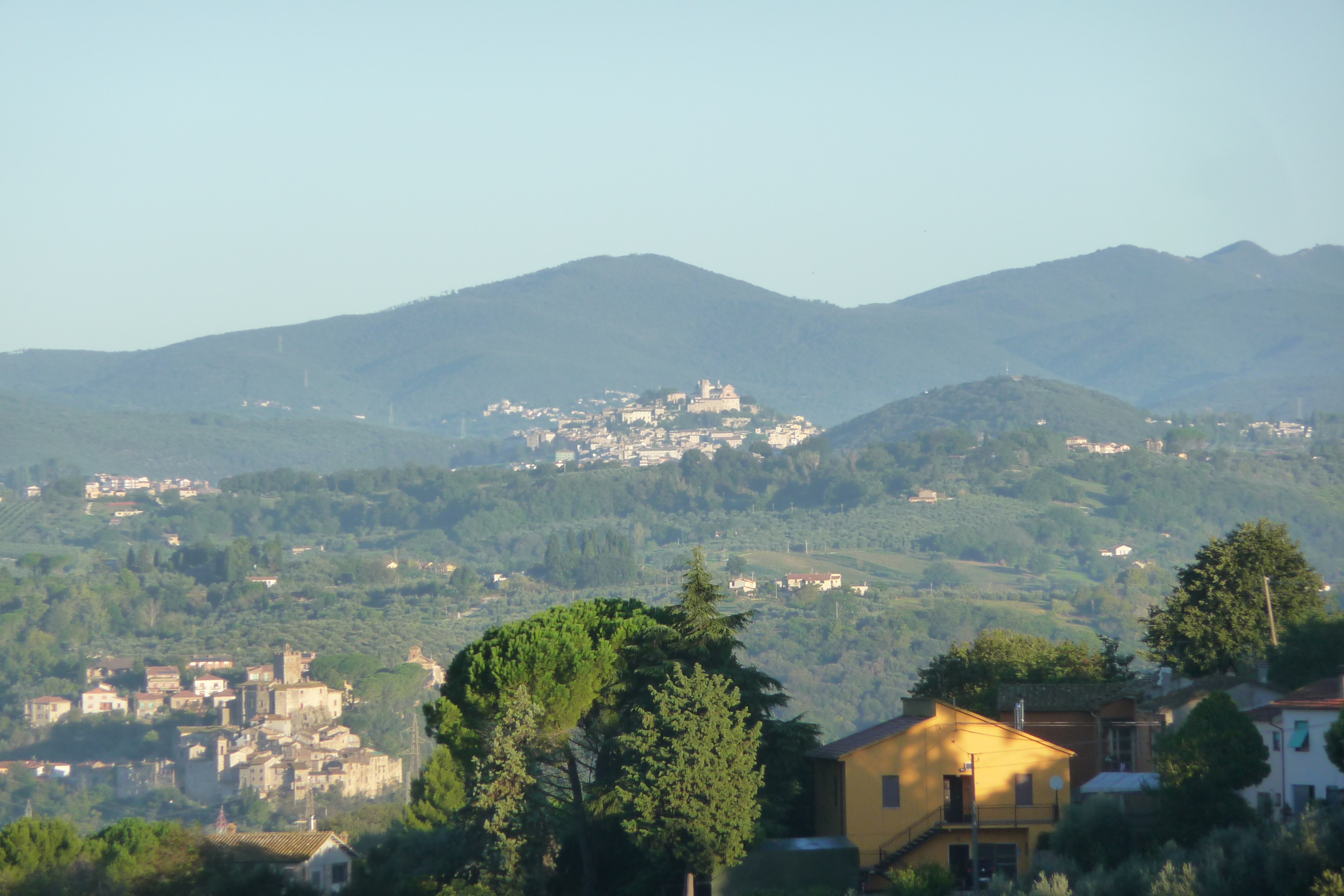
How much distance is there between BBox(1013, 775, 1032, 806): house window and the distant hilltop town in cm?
7513

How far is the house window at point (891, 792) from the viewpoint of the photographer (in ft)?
90.8

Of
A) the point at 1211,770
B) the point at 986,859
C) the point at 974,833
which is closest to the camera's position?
the point at 1211,770

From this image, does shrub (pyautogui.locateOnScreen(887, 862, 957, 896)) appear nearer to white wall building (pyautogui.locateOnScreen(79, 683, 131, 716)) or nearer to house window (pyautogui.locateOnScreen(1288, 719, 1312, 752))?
house window (pyautogui.locateOnScreen(1288, 719, 1312, 752))

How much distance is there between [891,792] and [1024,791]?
205 cm

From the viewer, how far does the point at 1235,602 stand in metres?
37.2

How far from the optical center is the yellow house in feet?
89.5

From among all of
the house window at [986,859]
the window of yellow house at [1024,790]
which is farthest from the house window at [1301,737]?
the house window at [986,859]

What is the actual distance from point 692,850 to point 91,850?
10.2m

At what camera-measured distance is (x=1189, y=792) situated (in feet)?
80.7

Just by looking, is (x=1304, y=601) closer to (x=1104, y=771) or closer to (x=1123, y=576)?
(x=1104, y=771)

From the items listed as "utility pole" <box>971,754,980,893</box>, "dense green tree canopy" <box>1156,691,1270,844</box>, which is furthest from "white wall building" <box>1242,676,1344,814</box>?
"utility pole" <box>971,754,980,893</box>

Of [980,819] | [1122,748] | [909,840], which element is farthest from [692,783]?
[1122,748]

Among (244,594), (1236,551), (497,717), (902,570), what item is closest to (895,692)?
(902,570)

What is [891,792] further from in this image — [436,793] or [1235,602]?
[436,793]
